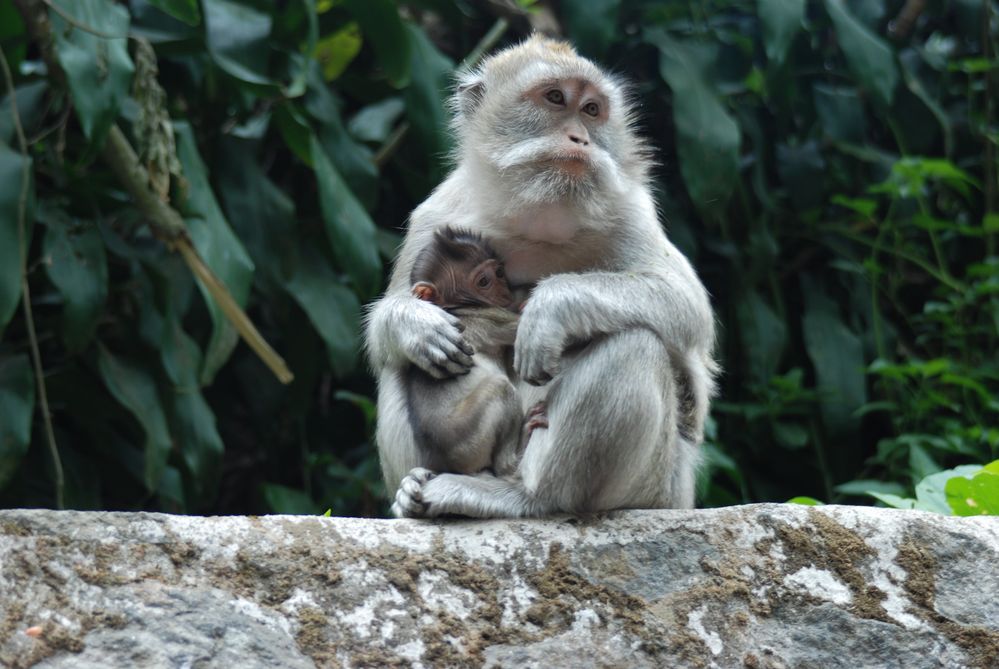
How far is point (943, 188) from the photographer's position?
1041cm

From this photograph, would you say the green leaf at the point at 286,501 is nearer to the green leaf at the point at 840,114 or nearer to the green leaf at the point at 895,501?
the green leaf at the point at 895,501

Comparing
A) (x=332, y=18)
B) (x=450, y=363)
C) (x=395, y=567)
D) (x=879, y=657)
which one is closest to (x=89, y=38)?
(x=332, y=18)

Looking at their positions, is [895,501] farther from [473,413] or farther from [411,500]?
[411,500]

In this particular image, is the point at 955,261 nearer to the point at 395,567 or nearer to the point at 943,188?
the point at 943,188

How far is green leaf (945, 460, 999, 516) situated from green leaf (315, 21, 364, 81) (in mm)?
5737

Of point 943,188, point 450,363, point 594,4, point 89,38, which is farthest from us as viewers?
point 943,188

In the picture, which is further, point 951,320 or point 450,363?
point 951,320

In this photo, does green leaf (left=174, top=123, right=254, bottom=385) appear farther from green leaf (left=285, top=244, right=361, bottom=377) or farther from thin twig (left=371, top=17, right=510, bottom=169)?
thin twig (left=371, top=17, right=510, bottom=169)

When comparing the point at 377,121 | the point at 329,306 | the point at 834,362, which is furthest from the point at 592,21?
the point at 834,362

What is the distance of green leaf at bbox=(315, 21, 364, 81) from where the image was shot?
376 inches

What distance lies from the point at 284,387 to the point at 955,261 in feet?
17.7

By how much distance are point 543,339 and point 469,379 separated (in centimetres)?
44

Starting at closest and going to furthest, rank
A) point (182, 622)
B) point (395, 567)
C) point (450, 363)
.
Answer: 1. point (182, 622)
2. point (395, 567)
3. point (450, 363)

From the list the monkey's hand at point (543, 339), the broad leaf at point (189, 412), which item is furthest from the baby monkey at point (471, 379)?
the broad leaf at point (189, 412)
